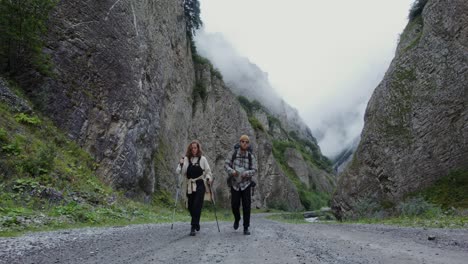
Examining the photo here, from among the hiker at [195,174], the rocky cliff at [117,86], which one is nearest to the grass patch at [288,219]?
the rocky cliff at [117,86]

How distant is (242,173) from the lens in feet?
28.1

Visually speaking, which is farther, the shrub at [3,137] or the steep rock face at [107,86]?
the steep rock face at [107,86]

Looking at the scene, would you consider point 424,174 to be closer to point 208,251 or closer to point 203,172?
point 203,172

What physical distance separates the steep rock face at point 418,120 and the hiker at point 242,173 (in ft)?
61.6

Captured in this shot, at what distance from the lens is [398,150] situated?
26781 millimetres

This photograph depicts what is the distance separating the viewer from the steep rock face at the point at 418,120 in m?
23.7

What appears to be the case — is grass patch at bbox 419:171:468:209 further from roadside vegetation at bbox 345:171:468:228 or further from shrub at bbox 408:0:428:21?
shrub at bbox 408:0:428:21

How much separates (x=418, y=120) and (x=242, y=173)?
21811 mm

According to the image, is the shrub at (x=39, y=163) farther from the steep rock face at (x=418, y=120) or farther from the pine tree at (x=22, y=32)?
the steep rock face at (x=418, y=120)

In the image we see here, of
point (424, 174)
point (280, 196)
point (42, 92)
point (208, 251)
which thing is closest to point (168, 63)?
point (42, 92)

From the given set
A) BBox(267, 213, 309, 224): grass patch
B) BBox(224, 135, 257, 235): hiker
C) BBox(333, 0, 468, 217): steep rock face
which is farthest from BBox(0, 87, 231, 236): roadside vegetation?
BBox(333, 0, 468, 217): steep rock face

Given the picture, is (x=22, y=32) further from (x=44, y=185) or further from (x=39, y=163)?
(x=44, y=185)

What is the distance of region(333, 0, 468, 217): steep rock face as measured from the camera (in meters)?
23.7

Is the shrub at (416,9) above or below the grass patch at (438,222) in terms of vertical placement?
above
